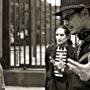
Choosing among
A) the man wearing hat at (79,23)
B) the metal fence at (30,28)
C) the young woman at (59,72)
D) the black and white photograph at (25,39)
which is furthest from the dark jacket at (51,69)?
the metal fence at (30,28)

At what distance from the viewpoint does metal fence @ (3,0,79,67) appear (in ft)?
32.3

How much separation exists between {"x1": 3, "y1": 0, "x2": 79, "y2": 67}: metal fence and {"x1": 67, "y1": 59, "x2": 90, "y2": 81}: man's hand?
7155mm

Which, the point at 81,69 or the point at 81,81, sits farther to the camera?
the point at 81,81

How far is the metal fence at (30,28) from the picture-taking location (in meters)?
9.84

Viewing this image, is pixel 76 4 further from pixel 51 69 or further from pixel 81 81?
pixel 51 69

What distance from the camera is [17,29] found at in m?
9.95

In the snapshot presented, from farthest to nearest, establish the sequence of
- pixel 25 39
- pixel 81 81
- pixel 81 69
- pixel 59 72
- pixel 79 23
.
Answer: pixel 25 39 < pixel 59 72 < pixel 79 23 < pixel 81 81 < pixel 81 69

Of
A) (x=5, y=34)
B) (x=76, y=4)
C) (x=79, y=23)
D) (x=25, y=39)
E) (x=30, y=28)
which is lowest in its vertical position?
(x=25, y=39)

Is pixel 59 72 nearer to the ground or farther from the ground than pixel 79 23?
nearer to the ground

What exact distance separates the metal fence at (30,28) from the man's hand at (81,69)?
23.5 ft

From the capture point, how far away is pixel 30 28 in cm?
988

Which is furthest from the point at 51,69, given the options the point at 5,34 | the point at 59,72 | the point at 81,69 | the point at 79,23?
the point at 5,34

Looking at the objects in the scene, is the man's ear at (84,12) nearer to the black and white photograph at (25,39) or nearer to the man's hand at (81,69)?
the man's hand at (81,69)

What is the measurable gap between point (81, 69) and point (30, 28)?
7345 millimetres
